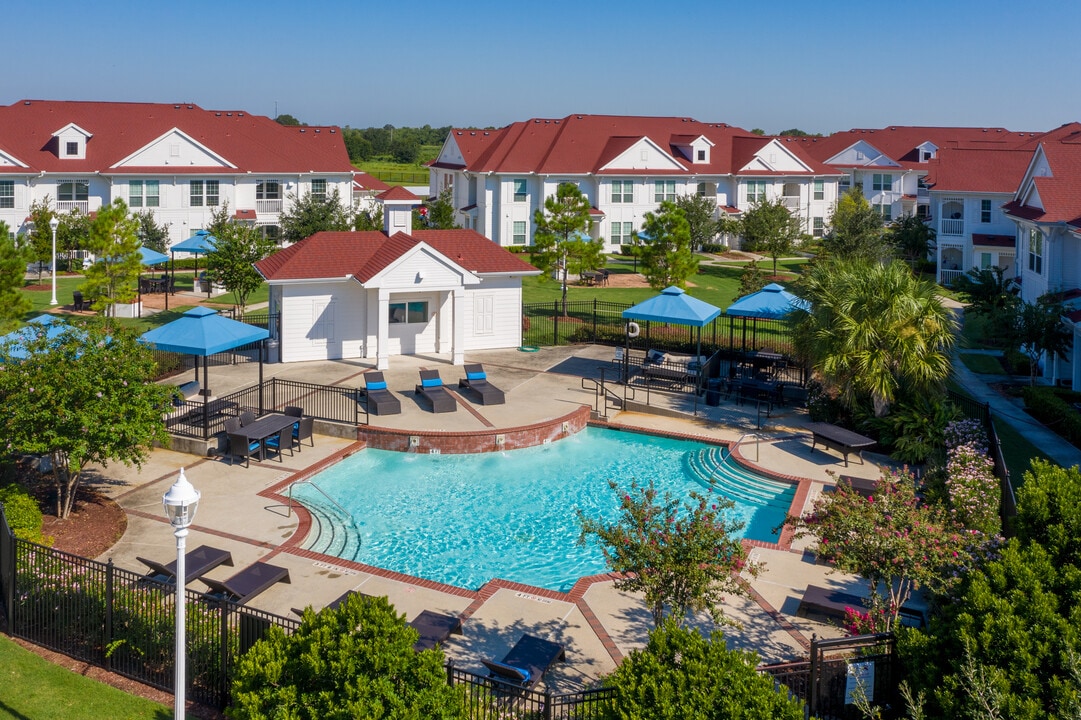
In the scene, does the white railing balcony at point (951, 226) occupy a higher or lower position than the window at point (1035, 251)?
higher

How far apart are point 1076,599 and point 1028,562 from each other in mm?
791

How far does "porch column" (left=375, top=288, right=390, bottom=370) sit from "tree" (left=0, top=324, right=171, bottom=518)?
11593mm

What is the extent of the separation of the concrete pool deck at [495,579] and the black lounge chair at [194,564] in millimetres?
444

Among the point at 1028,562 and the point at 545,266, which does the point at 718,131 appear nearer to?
the point at 545,266

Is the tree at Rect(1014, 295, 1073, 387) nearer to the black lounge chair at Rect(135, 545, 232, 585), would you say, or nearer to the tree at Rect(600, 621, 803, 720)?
the tree at Rect(600, 621, 803, 720)

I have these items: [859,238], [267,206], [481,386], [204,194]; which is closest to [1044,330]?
[481,386]

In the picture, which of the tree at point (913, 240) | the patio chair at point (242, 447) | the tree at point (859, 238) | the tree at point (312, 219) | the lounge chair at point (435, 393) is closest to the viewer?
the patio chair at point (242, 447)

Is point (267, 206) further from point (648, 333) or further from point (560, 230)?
point (648, 333)

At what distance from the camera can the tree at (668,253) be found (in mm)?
43625

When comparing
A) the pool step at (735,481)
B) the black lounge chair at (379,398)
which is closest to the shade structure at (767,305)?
the pool step at (735,481)

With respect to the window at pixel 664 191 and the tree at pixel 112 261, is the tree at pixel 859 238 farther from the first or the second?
the tree at pixel 112 261

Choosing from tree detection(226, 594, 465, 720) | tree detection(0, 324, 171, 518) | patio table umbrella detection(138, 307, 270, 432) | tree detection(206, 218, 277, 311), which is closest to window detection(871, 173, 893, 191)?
tree detection(206, 218, 277, 311)

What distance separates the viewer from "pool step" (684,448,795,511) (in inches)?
877

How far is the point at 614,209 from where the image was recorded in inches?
2574
